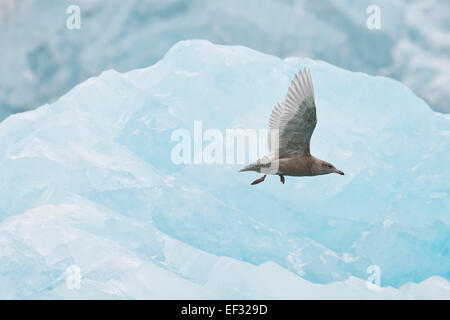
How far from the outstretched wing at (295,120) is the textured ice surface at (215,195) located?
1.42m

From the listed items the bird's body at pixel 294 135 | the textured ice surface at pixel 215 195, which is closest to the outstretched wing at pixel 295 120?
the bird's body at pixel 294 135

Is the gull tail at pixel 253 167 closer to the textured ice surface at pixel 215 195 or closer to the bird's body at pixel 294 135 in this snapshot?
the bird's body at pixel 294 135

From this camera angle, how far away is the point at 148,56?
5.34 metres

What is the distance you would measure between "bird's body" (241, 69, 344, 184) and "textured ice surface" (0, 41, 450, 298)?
1.32m

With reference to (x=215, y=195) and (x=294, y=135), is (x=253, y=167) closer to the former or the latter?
(x=294, y=135)

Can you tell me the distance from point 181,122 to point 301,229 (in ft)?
4.89

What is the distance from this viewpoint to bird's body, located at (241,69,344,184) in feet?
9.50

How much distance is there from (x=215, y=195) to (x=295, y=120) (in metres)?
1.93

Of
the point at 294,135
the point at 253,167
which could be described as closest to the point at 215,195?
the point at 253,167

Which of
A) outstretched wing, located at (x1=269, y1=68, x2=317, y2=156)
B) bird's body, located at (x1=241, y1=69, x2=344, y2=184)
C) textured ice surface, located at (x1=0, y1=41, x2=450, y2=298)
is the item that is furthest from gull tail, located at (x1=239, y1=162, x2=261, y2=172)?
textured ice surface, located at (x1=0, y1=41, x2=450, y2=298)

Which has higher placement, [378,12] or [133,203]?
[378,12]
